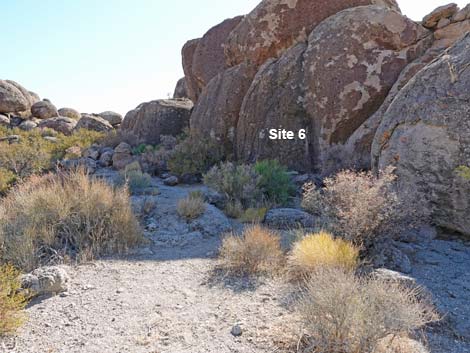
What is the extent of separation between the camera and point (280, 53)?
38.2 feet

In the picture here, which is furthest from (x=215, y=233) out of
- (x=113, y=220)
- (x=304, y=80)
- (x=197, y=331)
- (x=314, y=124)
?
(x=304, y=80)

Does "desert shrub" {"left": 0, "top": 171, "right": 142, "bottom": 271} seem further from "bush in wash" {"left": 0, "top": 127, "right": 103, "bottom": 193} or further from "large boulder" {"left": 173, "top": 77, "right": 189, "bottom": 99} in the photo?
"large boulder" {"left": 173, "top": 77, "right": 189, "bottom": 99}

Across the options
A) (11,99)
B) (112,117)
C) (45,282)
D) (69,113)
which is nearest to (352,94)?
(45,282)

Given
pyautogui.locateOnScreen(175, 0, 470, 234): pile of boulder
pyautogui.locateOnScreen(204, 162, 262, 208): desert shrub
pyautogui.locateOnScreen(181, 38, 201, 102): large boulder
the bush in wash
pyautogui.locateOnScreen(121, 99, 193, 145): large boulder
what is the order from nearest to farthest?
pyautogui.locateOnScreen(175, 0, 470, 234): pile of boulder → pyautogui.locateOnScreen(204, 162, 262, 208): desert shrub → the bush in wash → pyautogui.locateOnScreen(121, 99, 193, 145): large boulder → pyautogui.locateOnScreen(181, 38, 201, 102): large boulder

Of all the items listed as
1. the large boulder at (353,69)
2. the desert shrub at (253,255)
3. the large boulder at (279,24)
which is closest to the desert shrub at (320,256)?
the desert shrub at (253,255)

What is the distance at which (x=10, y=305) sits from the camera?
3318 millimetres

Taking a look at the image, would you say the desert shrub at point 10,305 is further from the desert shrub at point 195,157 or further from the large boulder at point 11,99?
the large boulder at point 11,99

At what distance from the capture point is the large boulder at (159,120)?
1584 cm

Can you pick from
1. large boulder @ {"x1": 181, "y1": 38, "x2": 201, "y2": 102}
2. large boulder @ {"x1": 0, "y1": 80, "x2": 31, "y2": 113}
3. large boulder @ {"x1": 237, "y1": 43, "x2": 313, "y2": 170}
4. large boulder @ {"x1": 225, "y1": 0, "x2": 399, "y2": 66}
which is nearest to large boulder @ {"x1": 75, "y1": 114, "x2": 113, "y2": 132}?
large boulder @ {"x1": 0, "y1": 80, "x2": 31, "y2": 113}

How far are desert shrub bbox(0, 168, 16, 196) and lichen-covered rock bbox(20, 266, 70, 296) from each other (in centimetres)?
628

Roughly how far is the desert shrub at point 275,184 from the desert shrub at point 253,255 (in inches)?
116

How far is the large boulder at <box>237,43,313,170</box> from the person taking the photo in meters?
10.0

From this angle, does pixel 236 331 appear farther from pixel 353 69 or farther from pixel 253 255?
pixel 353 69

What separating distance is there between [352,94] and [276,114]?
2.11m
